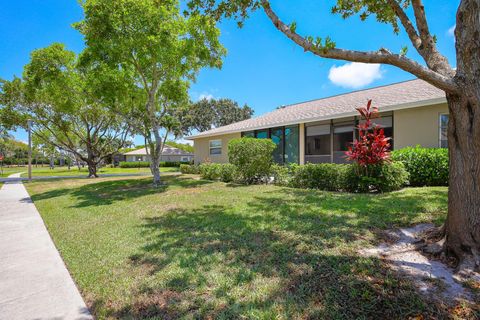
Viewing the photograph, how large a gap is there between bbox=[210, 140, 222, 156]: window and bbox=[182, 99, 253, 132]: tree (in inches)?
1020

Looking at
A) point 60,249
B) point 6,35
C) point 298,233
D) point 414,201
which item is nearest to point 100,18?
point 6,35

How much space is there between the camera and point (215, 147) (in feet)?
67.4

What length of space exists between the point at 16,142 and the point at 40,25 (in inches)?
2840

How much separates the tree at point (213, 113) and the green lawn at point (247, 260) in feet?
131

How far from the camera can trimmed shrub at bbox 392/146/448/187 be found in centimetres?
834

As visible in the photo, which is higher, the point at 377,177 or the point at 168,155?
the point at 168,155

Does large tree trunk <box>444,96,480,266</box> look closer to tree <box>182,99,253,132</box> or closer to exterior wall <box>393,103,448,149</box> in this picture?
exterior wall <box>393,103,448,149</box>

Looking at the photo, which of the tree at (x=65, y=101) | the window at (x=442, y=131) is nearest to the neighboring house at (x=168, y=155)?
the tree at (x=65, y=101)

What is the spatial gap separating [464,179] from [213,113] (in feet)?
146

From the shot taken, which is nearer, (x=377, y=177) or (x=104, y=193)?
(x=377, y=177)

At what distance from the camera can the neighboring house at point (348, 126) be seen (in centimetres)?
987

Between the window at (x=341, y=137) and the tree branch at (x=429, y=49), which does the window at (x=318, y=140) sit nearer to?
the window at (x=341, y=137)

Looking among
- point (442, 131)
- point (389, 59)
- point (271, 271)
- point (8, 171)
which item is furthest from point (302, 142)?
point (8, 171)

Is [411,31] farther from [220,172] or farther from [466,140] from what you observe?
[220,172]
